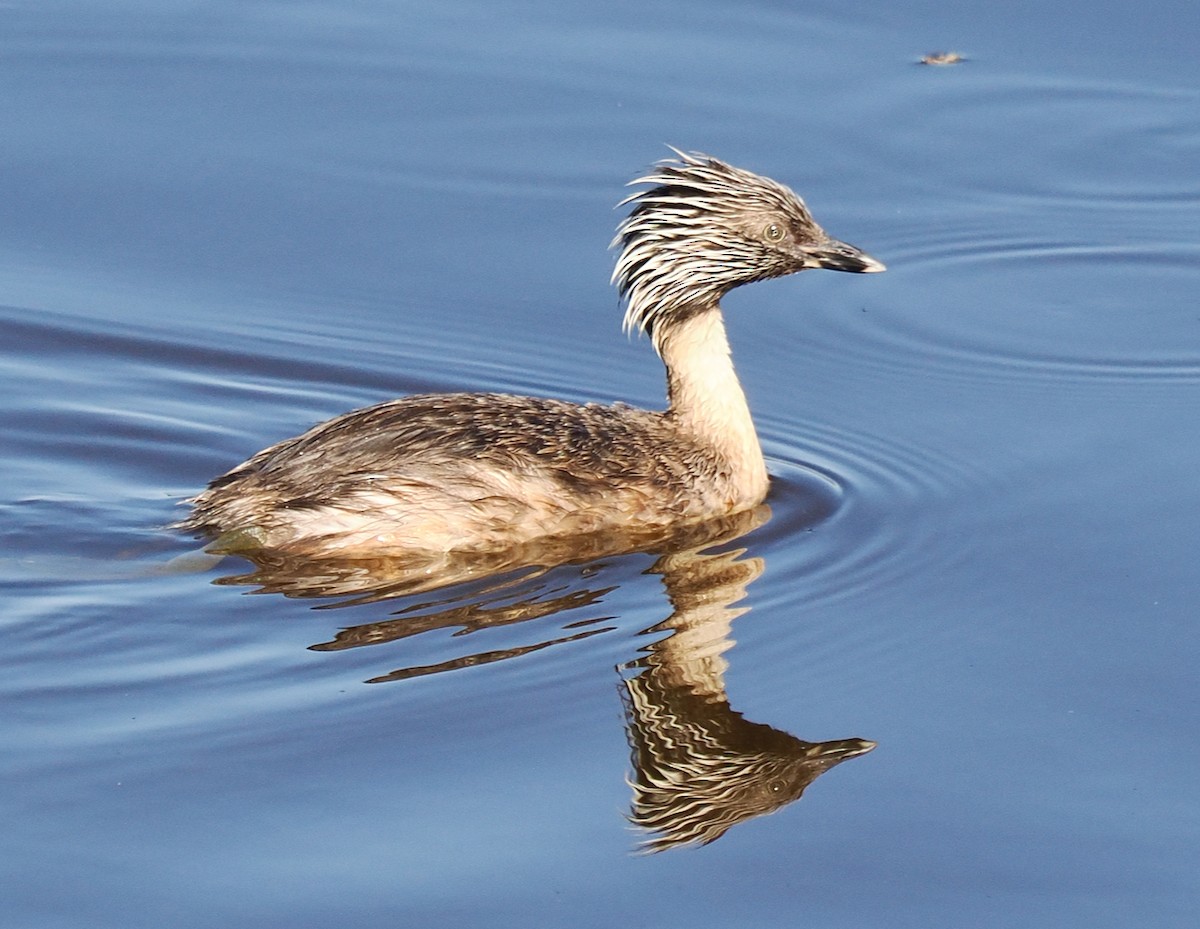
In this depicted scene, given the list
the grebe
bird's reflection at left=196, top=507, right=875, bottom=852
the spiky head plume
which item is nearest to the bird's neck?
the grebe

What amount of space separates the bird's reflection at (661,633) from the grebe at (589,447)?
0.13m

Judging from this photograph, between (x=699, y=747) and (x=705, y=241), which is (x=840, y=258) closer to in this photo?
(x=705, y=241)

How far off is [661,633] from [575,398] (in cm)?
293

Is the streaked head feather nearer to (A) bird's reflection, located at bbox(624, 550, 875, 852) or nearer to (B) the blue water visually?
(B) the blue water

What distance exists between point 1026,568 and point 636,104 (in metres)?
5.50

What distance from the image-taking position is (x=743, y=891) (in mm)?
6941

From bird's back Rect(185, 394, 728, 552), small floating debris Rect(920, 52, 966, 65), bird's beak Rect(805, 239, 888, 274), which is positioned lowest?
bird's back Rect(185, 394, 728, 552)

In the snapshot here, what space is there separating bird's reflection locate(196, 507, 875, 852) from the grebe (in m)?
0.13

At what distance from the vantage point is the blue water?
281 inches

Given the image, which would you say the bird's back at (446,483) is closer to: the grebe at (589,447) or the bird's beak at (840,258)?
the grebe at (589,447)

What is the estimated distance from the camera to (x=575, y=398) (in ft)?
37.6

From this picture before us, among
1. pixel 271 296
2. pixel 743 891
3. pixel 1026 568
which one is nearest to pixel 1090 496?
pixel 1026 568

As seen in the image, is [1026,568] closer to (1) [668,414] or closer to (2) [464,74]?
(1) [668,414]

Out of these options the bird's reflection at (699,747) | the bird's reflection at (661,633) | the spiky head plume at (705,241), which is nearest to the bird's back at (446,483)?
the bird's reflection at (661,633)
